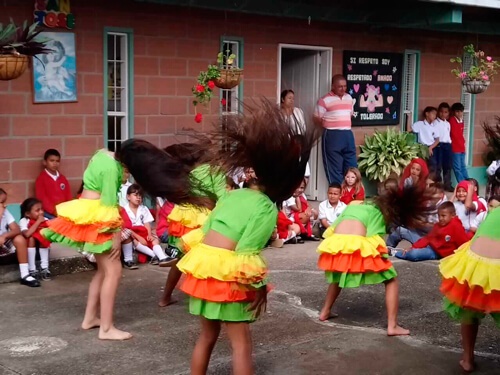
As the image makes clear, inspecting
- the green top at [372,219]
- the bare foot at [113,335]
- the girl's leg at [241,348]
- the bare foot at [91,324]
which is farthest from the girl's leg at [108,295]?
the green top at [372,219]

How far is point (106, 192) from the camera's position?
6145 mm

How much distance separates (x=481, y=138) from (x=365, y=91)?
384 centimetres

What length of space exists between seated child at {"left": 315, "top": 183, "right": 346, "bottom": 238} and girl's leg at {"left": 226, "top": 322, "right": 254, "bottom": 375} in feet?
19.8

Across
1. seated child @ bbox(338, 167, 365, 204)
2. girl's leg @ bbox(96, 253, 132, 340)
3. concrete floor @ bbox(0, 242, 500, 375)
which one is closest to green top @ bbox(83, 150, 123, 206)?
girl's leg @ bbox(96, 253, 132, 340)

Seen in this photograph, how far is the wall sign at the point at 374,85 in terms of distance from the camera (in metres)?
13.5

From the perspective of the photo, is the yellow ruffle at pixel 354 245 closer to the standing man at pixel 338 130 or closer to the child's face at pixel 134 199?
the child's face at pixel 134 199

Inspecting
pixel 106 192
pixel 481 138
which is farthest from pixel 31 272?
pixel 481 138

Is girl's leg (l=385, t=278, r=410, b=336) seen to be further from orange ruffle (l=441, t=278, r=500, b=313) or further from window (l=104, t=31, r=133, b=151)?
window (l=104, t=31, r=133, b=151)

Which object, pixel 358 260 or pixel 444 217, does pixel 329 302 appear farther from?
pixel 444 217

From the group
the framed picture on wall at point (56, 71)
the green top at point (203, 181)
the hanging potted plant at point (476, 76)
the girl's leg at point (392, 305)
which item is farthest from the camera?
the hanging potted plant at point (476, 76)

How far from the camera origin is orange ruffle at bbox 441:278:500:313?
5.14 m

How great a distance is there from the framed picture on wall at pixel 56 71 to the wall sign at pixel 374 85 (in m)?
5.16

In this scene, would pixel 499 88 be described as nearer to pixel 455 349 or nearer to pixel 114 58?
pixel 114 58

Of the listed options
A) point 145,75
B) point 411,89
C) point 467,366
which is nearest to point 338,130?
point 411,89
